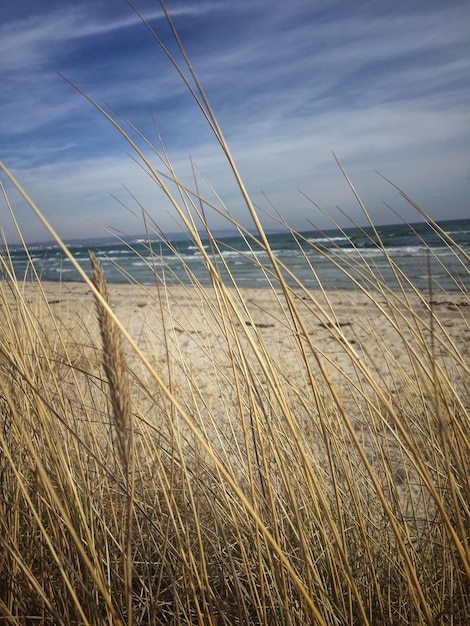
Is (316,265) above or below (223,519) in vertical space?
above

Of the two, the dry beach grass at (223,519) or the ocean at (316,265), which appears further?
the ocean at (316,265)

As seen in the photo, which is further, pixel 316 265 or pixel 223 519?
pixel 316 265

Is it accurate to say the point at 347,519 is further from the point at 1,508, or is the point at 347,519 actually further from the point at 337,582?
the point at 1,508

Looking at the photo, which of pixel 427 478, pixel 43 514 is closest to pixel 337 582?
pixel 427 478

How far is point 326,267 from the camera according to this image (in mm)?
Result: 12961

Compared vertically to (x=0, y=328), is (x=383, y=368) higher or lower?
lower

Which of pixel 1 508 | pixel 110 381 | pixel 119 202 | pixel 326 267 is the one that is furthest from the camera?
pixel 326 267

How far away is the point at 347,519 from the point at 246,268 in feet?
47.3

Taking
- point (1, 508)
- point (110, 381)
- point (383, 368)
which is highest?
point (110, 381)

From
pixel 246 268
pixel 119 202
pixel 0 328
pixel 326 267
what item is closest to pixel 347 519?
pixel 0 328

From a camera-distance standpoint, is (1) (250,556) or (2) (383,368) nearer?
(1) (250,556)

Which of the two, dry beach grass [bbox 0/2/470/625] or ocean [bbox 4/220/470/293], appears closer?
dry beach grass [bbox 0/2/470/625]

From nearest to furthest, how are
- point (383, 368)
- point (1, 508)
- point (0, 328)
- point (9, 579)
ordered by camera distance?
1. point (9, 579)
2. point (1, 508)
3. point (0, 328)
4. point (383, 368)

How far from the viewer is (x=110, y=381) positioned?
492 millimetres
